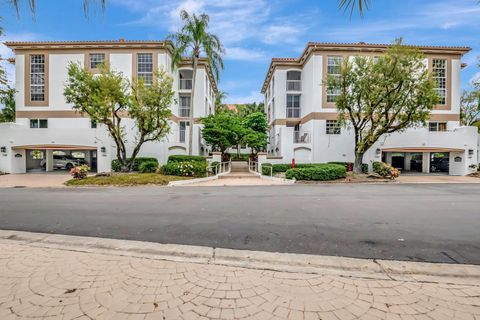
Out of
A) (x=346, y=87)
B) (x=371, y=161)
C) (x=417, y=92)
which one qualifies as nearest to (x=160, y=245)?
(x=346, y=87)

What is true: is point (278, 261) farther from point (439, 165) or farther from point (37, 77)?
point (37, 77)

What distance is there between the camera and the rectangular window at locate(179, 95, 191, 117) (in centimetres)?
2584

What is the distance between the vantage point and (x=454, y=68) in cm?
2270

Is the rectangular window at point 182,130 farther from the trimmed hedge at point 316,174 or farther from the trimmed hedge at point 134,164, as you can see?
the trimmed hedge at point 316,174

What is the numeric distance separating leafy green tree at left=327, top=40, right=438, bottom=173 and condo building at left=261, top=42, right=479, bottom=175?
99.7 inches

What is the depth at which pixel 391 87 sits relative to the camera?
55.0ft

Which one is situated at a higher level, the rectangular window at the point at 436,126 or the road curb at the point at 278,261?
the rectangular window at the point at 436,126

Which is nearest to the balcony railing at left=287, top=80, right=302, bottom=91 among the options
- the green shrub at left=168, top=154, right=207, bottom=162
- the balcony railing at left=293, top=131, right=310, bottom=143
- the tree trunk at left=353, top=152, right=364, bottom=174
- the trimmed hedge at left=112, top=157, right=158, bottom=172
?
the balcony railing at left=293, top=131, right=310, bottom=143

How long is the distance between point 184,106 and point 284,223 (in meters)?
22.6

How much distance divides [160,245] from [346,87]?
17915 mm

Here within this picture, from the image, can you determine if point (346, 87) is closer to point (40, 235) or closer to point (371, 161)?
point (371, 161)

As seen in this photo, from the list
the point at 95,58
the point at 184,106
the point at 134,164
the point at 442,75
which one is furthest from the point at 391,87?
the point at 95,58

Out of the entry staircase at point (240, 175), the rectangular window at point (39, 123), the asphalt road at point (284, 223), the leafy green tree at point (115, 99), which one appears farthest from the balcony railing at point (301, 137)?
the rectangular window at point (39, 123)

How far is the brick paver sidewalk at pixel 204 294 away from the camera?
2.42m
